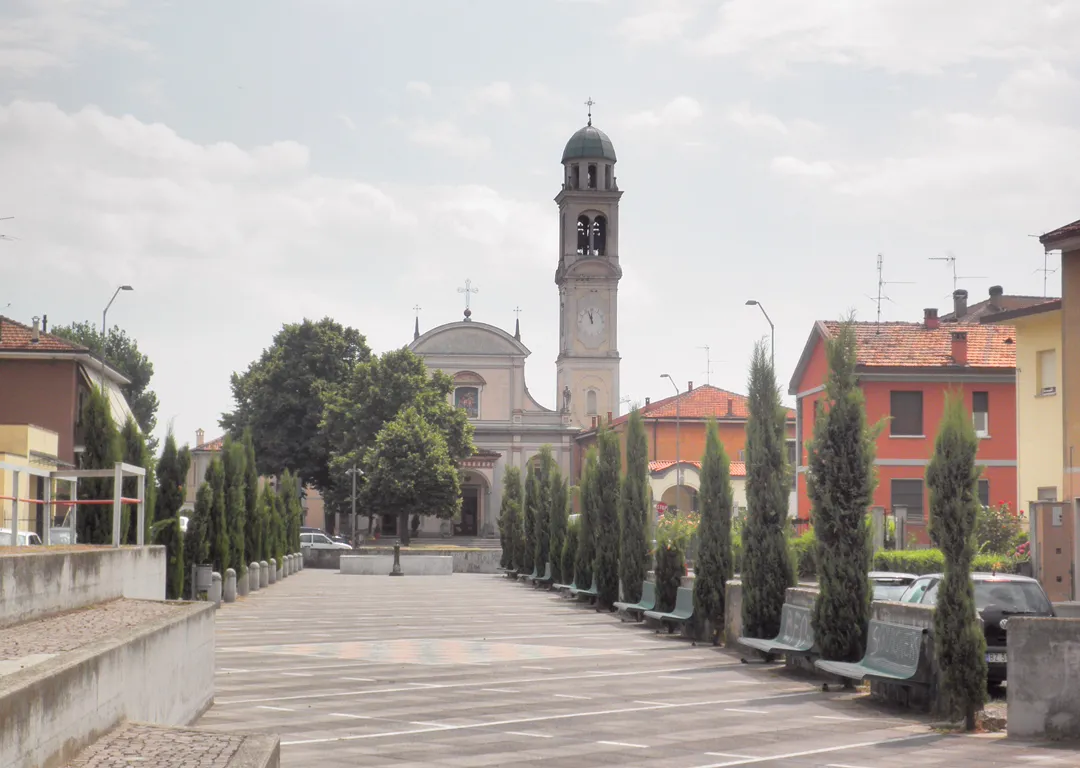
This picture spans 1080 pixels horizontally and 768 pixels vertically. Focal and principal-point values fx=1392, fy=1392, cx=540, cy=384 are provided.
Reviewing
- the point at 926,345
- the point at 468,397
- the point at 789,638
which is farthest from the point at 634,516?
the point at 468,397

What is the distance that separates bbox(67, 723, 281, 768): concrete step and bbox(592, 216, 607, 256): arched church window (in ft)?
266

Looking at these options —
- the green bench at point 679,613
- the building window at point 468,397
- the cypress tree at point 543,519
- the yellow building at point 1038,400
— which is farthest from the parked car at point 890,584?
the building window at point 468,397

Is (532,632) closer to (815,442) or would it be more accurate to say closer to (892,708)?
(815,442)

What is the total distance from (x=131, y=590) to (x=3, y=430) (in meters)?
21.9

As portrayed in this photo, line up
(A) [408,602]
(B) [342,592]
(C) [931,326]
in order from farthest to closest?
(C) [931,326] < (B) [342,592] < (A) [408,602]

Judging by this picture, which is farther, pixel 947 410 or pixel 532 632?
pixel 532 632

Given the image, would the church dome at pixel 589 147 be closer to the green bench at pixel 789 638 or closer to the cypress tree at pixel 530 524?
the cypress tree at pixel 530 524

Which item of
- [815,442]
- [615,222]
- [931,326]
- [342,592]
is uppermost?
[615,222]

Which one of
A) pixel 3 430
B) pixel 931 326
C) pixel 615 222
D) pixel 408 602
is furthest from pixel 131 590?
pixel 615 222

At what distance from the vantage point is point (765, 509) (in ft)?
71.2

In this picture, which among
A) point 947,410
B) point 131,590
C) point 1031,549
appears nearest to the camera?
point 947,410

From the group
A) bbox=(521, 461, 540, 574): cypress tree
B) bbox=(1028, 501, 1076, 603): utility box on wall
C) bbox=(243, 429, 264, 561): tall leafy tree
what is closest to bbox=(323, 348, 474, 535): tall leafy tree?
bbox=(521, 461, 540, 574): cypress tree

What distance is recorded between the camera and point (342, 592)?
132 feet

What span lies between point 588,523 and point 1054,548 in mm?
12251
